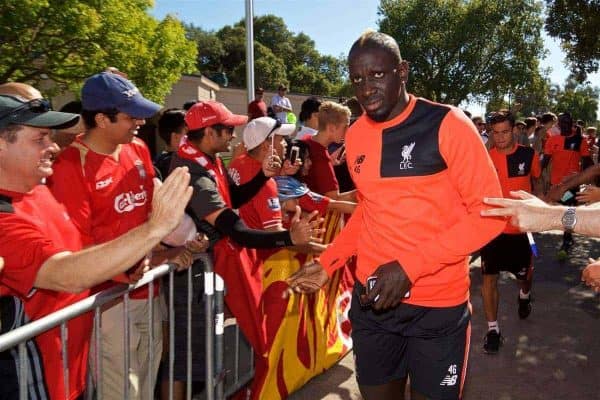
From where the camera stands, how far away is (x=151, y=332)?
2.78 metres

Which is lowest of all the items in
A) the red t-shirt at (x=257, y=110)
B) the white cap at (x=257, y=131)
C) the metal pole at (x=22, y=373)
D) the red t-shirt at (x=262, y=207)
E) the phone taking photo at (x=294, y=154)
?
the metal pole at (x=22, y=373)

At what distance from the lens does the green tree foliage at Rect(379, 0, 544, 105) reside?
45688mm

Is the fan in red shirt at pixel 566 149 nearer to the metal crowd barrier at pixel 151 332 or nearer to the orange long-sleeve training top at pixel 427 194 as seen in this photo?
the metal crowd barrier at pixel 151 332

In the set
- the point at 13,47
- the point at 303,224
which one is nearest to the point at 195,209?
the point at 303,224

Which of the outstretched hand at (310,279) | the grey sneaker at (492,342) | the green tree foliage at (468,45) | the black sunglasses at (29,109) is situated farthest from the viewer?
the green tree foliage at (468,45)

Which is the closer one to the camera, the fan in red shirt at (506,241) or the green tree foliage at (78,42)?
the fan in red shirt at (506,241)

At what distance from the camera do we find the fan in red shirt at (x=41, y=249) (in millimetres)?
1894

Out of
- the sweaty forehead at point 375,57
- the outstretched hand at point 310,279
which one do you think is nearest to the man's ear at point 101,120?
the outstretched hand at point 310,279

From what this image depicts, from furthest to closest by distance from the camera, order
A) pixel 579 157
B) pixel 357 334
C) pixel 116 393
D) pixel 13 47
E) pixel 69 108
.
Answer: pixel 13 47
pixel 579 157
pixel 69 108
pixel 116 393
pixel 357 334

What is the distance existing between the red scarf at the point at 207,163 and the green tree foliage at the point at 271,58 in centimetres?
5510

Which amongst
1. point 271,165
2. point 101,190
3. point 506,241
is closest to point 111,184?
point 101,190

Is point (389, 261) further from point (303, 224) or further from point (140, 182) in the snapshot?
point (140, 182)

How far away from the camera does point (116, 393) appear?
3021mm

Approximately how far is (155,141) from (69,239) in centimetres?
1666
